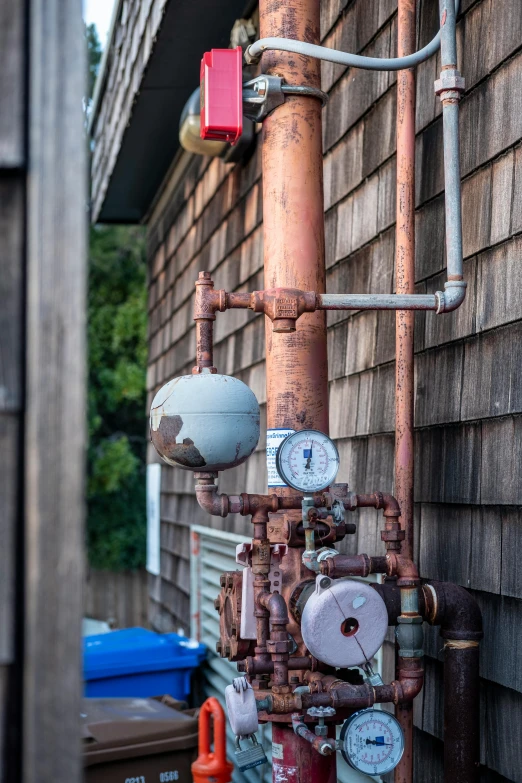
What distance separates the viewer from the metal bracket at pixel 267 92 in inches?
108

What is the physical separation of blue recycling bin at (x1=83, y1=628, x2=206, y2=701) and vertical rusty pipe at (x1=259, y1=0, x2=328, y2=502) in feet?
8.95

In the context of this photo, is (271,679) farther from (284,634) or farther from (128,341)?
(128,341)

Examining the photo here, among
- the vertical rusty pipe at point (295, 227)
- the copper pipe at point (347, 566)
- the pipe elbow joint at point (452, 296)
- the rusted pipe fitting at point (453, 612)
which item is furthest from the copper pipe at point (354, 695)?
the pipe elbow joint at point (452, 296)

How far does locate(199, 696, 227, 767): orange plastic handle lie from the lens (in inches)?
143

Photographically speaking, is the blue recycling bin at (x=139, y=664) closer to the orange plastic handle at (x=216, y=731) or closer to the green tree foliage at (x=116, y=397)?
the orange plastic handle at (x=216, y=731)

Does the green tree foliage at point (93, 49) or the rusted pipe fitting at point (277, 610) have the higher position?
the green tree foliage at point (93, 49)

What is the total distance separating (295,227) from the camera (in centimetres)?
275

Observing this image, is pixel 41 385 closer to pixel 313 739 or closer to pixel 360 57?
pixel 313 739

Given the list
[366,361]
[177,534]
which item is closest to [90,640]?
[177,534]

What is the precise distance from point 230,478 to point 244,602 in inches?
107

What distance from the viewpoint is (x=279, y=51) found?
2.80 meters

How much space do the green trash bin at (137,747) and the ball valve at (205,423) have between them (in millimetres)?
1797

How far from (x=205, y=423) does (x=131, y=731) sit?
200 cm

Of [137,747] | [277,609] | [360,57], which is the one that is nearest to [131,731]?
[137,747]
